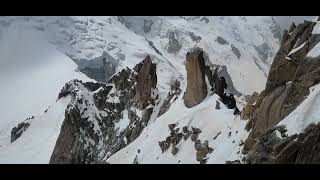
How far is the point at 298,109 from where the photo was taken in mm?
31641

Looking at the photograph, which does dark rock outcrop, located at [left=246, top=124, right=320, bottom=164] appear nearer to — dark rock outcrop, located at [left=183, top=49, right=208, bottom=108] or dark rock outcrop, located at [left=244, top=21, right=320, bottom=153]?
dark rock outcrop, located at [left=244, top=21, right=320, bottom=153]

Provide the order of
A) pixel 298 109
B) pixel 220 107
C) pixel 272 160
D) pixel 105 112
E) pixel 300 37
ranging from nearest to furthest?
pixel 272 160
pixel 298 109
pixel 300 37
pixel 220 107
pixel 105 112

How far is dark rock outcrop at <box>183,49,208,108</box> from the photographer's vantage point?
209 feet

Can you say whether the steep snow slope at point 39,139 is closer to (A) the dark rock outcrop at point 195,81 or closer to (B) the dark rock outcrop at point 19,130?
(B) the dark rock outcrop at point 19,130

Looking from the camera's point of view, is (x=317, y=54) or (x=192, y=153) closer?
(x=317, y=54)

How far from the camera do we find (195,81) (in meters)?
64.4

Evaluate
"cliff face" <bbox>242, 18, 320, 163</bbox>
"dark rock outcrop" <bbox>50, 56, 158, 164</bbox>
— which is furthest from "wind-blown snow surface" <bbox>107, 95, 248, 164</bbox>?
"dark rock outcrop" <bbox>50, 56, 158, 164</bbox>

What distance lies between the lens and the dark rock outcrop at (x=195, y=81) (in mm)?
63750
